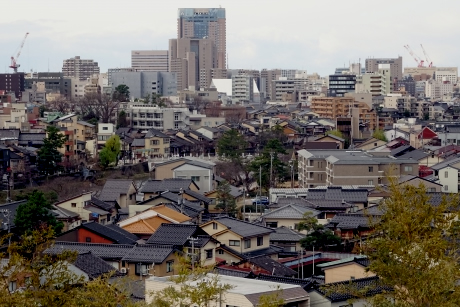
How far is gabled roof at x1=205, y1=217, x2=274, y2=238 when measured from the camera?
15753 mm

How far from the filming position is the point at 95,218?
62.7 feet

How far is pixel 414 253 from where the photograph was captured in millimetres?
7391

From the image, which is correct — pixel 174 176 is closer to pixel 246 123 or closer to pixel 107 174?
pixel 107 174

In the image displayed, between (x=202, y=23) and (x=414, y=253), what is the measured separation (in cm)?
9804

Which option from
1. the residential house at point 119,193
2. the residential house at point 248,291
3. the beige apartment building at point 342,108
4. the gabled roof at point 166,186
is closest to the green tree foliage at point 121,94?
the beige apartment building at point 342,108

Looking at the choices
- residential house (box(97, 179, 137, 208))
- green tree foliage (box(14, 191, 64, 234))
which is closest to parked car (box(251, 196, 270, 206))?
residential house (box(97, 179, 137, 208))

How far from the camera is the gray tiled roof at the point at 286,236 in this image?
672 inches

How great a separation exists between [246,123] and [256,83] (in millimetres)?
43066

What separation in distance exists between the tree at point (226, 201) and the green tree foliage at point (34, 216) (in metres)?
5.01

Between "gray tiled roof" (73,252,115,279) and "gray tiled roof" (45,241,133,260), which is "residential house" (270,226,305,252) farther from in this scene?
"gray tiled roof" (73,252,115,279)

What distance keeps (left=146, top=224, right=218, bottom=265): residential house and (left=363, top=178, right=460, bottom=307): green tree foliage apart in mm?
6108

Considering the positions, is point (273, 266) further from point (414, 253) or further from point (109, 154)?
point (109, 154)

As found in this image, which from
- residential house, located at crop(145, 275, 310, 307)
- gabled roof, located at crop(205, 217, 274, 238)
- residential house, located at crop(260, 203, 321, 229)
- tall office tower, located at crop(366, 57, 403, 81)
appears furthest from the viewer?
tall office tower, located at crop(366, 57, 403, 81)

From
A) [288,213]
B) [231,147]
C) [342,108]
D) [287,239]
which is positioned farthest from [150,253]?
[342,108]
